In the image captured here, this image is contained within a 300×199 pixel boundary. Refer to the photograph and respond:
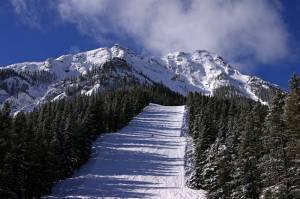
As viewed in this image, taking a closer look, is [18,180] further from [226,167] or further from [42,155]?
[226,167]

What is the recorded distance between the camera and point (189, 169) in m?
73.8

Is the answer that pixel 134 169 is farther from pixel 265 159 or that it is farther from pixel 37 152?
pixel 265 159

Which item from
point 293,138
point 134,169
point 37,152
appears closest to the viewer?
point 293,138

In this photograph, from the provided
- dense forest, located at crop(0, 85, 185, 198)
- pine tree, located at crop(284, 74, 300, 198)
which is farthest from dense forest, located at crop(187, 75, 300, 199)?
dense forest, located at crop(0, 85, 185, 198)

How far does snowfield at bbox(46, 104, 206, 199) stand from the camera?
60969 millimetres

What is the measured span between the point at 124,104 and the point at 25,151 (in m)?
72.5

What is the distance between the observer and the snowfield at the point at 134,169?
200ft

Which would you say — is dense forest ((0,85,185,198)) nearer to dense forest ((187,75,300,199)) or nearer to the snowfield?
the snowfield

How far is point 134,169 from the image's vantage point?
73688mm

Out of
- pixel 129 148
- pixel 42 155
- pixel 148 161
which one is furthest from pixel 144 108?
pixel 42 155

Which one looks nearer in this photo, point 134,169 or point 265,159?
point 265,159

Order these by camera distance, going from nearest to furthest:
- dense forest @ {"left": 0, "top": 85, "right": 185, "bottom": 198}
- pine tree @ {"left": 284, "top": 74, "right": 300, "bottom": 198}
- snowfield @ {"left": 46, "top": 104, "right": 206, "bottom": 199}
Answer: pine tree @ {"left": 284, "top": 74, "right": 300, "bottom": 198}
dense forest @ {"left": 0, "top": 85, "right": 185, "bottom": 198}
snowfield @ {"left": 46, "top": 104, "right": 206, "bottom": 199}

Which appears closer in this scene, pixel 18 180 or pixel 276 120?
pixel 276 120

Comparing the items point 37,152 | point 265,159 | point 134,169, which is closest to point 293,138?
point 265,159
